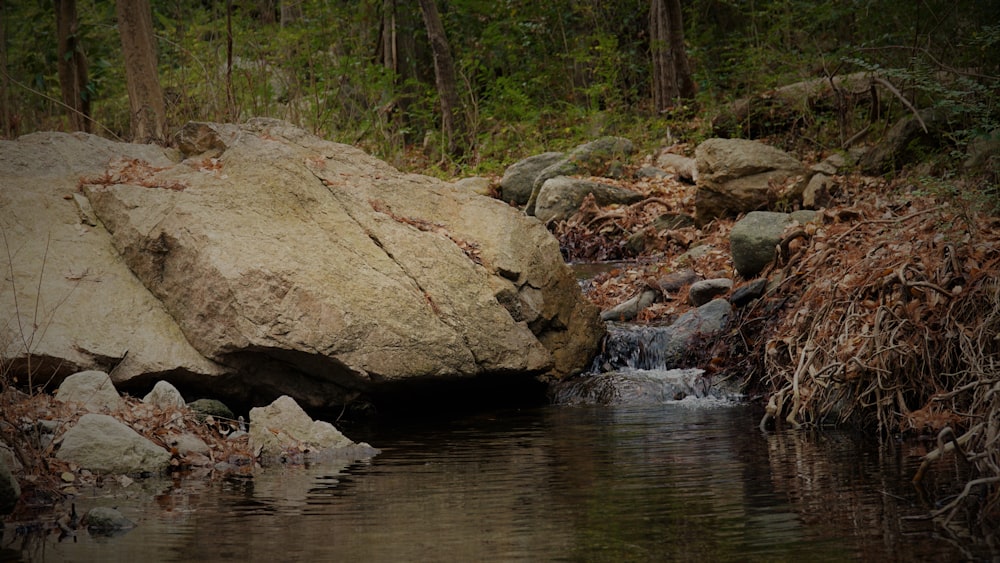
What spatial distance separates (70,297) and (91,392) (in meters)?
1.48

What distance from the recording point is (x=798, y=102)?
18719 mm

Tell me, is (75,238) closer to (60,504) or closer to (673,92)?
(60,504)

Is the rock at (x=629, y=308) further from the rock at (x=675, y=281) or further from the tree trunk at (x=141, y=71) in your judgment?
the tree trunk at (x=141, y=71)

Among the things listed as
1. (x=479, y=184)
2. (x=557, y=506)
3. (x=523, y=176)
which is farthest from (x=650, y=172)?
(x=557, y=506)

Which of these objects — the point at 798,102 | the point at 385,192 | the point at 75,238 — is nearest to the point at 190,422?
the point at 75,238

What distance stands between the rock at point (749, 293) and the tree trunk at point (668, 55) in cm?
1140

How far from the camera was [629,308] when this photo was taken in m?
12.6

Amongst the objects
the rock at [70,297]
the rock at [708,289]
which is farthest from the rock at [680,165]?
the rock at [70,297]

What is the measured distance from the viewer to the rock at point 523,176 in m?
19.4

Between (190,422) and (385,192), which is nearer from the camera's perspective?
(190,422)

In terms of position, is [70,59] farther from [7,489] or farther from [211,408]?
[7,489]

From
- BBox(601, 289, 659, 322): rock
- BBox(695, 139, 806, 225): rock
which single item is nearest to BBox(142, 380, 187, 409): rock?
BBox(601, 289, 659, 322): rock

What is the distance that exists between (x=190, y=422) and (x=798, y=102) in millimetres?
14164

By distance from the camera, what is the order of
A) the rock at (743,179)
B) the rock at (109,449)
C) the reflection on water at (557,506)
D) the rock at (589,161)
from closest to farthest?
the reflection on water at (557,506) → the rock at (109,449) → the rock at (743,179) → the rock at (589,161)
